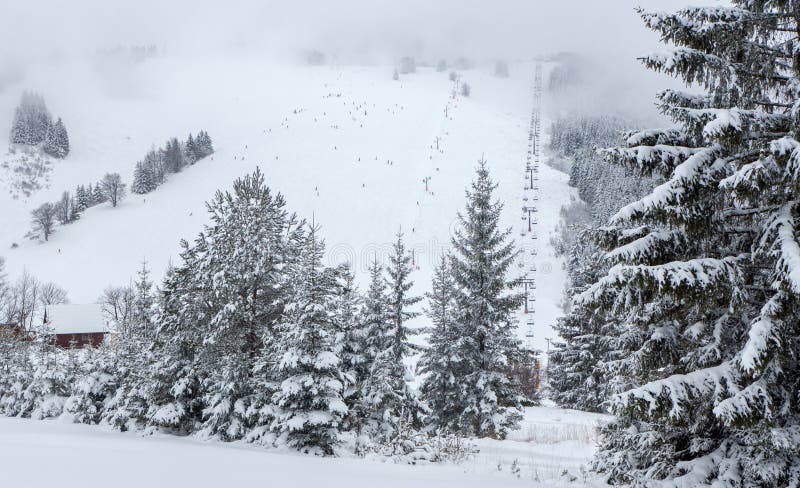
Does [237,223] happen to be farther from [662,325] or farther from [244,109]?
A: [244,109]

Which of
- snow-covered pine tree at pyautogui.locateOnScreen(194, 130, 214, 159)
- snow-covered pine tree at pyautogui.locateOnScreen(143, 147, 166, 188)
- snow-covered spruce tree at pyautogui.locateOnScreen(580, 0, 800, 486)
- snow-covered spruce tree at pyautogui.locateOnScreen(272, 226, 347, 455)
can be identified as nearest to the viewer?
snow-covered spruce tree at pyautogui.locateOnScreen(580, 0, 800, 486)

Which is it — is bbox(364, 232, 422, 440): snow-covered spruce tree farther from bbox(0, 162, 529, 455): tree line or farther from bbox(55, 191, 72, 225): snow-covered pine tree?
bbox(55, 191, 72, 225): snow-covered pine tree

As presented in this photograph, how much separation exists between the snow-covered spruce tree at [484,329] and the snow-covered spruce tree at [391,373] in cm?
201

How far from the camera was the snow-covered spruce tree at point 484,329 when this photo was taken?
711 inches

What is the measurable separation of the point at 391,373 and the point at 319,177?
85975 mm

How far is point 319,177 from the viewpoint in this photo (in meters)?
99.2

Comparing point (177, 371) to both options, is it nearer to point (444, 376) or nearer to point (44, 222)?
point (444, 376)

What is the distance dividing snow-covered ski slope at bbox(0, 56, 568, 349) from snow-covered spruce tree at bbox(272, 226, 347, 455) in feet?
116

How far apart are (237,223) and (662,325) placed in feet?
48.6

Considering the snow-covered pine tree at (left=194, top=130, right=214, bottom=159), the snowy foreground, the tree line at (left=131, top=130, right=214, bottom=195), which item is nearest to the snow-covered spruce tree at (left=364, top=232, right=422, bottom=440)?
the snowy foreground

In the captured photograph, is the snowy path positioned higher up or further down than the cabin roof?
higher up

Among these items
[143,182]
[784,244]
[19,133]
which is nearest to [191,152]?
[143,182]

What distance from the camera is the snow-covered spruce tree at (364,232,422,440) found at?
51.9 feet

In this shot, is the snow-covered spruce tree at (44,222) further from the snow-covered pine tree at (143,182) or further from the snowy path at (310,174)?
the snow-covered pine tree at (143,182)
